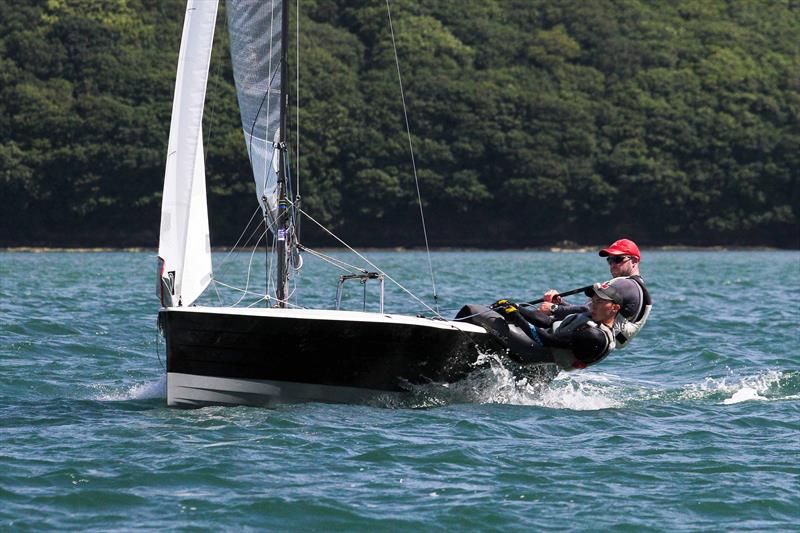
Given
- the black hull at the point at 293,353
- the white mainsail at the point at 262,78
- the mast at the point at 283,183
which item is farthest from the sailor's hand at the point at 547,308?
the white mainsail at the point at 262,78

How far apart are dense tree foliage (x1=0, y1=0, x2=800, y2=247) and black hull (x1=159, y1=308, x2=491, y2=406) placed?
69.7 meters

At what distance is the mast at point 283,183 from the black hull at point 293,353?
1.17 meters

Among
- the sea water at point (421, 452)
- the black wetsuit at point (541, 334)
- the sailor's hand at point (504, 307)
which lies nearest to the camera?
the sea water at point (421, 452)

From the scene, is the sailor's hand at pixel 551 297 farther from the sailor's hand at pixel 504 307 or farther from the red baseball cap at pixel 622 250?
the red baseball cap at pixel 622 250

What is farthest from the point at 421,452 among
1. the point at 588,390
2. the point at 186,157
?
the point at 588,390

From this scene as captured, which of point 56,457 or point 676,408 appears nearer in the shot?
point 56,457

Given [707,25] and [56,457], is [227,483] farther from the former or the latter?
[707,25]

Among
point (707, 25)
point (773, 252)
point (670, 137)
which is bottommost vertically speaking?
point (773, 252)

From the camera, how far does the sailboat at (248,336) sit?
475 inches

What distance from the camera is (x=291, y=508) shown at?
8883 mm

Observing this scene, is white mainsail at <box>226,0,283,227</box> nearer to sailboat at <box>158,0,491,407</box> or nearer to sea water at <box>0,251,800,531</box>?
sailboat at <box>158,0,491,407</box>

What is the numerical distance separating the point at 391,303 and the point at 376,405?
13355 millimetres

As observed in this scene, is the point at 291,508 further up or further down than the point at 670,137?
further down

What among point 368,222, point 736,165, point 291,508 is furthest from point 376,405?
point 736,165
